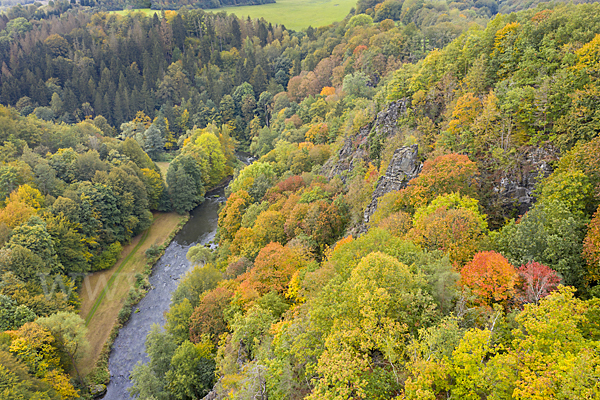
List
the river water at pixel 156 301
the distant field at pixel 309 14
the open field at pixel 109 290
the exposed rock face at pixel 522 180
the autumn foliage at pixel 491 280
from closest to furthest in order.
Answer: the autumn foliage at pixel 491 280 < the exposed rock face at pixel 522 180 < the river water at pixel 156 301 < the open field at pixel 109 290 < the distant field at pixel 309 14

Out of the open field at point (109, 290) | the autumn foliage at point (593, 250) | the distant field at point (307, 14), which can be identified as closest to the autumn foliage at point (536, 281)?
the autumn foliage at point (593, 250)

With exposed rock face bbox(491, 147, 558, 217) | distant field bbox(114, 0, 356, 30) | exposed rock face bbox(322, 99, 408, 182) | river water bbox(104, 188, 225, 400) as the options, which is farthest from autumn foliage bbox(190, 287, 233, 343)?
distant field bbox(114, 0, 356, 30)

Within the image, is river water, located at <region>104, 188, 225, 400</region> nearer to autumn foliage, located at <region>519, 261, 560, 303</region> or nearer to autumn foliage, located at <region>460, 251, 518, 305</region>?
autumn foliage, located at <region>460, 251, 518, 305</region>

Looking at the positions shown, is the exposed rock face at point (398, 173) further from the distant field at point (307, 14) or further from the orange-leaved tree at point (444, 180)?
the distant field at point (307, 14)

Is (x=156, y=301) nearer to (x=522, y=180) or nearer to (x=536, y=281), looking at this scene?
(x=536, y=281)

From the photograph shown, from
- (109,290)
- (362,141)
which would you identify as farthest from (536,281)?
(109,290)

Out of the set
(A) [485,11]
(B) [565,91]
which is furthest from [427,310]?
(A) [485,11]
